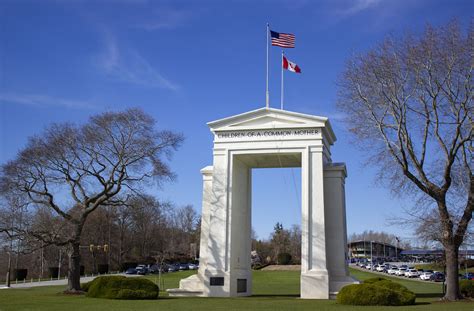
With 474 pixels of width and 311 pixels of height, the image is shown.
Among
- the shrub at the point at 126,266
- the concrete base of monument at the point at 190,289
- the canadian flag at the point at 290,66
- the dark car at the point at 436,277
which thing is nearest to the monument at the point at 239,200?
the concrete base of monument at the point at 190,289

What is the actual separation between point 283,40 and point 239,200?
1077 cm

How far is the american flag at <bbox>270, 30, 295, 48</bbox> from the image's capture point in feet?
109

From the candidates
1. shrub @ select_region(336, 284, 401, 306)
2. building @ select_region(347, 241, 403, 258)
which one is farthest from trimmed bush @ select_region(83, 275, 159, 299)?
building @ select_region(347, 241, 403, 258)

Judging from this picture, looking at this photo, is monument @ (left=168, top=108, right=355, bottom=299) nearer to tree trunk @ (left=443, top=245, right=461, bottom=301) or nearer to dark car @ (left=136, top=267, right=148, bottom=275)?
tree trunk @ (left=443, top=245, right=461, bottom=301)

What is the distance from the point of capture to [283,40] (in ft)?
109

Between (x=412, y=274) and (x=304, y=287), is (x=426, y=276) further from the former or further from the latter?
(x=304, y=287)

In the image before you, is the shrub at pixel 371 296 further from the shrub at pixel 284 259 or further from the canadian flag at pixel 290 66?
the shrub at pixel 284 259

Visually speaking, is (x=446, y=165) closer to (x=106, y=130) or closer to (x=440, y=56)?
(x=440, y=56)

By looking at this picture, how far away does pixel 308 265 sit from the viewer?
29.7m

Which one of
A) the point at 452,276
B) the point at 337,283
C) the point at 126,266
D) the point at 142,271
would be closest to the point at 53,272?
the point at 142,271

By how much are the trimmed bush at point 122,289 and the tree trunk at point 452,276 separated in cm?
1508

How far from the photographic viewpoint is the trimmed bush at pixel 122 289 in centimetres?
2669

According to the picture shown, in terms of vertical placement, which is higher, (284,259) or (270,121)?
(270,121)

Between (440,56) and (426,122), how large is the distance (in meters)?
3.43
